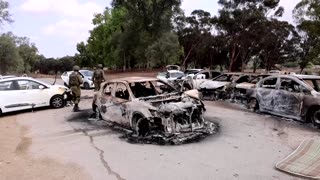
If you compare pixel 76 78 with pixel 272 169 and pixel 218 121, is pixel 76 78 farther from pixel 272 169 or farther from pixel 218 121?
pixel 272 169

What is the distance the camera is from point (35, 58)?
92.6 m

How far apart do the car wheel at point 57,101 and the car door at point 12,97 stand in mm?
1098

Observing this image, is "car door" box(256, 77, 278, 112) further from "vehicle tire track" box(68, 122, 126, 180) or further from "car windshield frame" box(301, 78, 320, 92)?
"vehicle tire track" box(68, 122, 126, 180)

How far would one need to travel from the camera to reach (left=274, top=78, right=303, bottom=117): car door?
39.2ft

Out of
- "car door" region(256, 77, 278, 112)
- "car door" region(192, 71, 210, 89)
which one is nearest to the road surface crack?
"car door" region(256, 77, 278, 112)

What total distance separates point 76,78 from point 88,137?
5.46 metres

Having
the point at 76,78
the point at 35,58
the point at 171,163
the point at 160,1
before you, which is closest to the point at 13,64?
the point at 160,1

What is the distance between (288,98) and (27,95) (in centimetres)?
1022

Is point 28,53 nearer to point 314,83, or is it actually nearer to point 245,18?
point 245,18

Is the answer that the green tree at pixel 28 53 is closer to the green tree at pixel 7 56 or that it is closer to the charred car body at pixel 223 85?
the green tree at pixel 7 56

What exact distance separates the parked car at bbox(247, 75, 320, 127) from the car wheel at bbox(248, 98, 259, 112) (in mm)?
116

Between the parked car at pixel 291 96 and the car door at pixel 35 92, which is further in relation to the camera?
the car door at pixel 35 92

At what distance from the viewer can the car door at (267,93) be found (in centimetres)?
1328

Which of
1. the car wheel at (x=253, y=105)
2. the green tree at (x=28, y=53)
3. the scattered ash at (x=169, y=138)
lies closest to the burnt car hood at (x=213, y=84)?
the car wheel at (x=253, y=105)
